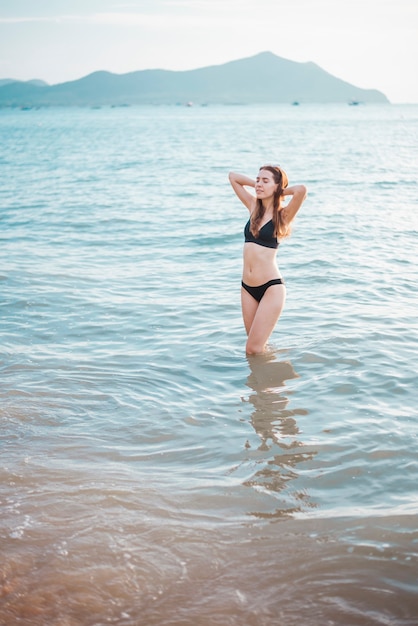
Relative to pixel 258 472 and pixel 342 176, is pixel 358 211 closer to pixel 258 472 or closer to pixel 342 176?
pixel 342 176

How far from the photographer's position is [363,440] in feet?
19.8

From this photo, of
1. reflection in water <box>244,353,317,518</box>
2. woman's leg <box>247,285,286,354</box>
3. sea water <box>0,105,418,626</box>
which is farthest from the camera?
woman's leg <box>247,285,286,354</box>

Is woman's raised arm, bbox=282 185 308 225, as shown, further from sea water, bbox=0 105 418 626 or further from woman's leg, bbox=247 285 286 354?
sea water, bbox=0 105 418 626

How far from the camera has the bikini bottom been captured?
26.0 ft

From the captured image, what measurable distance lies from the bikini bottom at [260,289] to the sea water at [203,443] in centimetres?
78

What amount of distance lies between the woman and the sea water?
60 cm

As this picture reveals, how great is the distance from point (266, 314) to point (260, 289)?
311 mm

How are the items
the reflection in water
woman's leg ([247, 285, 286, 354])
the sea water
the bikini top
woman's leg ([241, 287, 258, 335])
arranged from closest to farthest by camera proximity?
the sea water
the reflection in water
the bikini top
woman's leg ([247, 285, 286, 354])
woman's leg ([241, 287, 258, 335])

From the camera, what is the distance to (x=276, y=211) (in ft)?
25.3

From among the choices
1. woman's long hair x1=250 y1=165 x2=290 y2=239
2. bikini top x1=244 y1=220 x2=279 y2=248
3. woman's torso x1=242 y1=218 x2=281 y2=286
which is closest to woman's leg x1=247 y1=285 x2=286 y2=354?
woman's torso x1=242 y1=218 x2=281 y2=286

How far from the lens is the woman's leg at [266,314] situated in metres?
7.89

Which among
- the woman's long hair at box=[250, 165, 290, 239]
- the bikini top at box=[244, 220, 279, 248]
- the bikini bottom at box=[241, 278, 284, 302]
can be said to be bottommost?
the bikini bottom at box=[241, 278, 284, 302]

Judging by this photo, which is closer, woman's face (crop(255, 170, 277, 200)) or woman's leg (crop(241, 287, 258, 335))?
woman's face (crop(255, 170, 277, 200))

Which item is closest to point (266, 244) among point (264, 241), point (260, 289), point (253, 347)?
point (264, 241)
